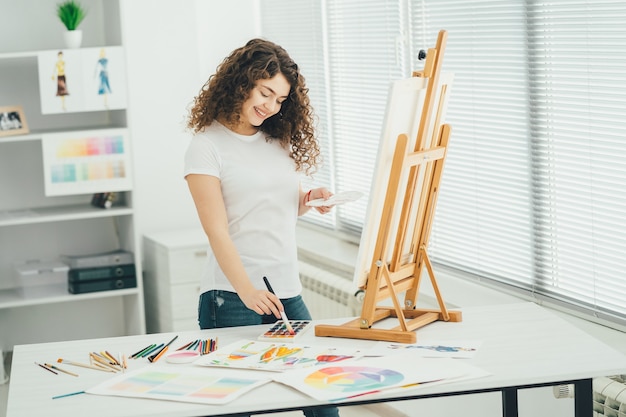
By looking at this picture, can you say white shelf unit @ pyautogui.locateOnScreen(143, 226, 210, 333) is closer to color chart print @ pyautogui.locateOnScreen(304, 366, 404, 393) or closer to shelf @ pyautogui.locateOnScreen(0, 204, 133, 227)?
shelf @ pyautogui.locateOnScreen(0, 204, 133, 227)

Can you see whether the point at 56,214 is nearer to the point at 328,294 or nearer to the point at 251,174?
the point at 328,294

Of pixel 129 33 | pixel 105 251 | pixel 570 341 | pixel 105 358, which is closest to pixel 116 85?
pixel 129 33

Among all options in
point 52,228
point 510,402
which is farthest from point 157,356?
point 52,228

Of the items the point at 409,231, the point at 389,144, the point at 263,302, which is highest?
the point at 389,144

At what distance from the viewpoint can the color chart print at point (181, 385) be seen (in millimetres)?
2018

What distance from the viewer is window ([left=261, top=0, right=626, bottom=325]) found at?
2.88m

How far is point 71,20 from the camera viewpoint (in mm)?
4605

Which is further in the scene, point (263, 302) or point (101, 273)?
point (101, 273)

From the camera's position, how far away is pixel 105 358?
2324 millimetres

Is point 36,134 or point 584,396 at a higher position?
point 36,134

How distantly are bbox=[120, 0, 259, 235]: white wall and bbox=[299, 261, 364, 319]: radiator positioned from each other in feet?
3.26

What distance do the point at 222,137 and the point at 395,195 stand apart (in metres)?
0.56

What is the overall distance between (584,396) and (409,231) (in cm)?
64

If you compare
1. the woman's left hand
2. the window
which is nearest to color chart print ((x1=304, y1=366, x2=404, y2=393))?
the woman's left hand
